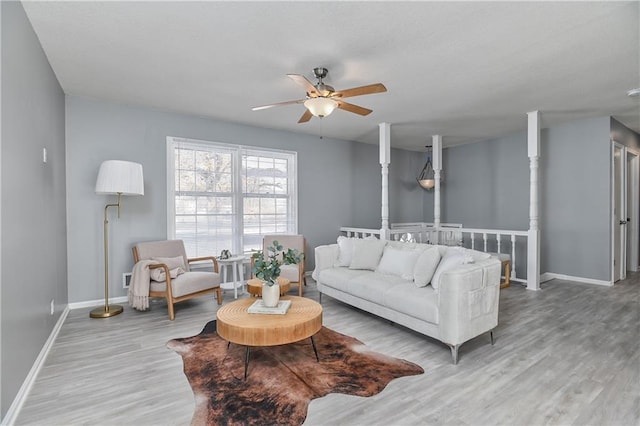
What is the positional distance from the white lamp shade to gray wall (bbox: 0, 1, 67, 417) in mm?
425

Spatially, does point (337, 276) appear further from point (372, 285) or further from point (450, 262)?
point (450, 262)

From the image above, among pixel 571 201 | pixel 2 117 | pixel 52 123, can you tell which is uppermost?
pixel 52 123

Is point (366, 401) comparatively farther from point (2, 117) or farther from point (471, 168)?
point (471, 168)

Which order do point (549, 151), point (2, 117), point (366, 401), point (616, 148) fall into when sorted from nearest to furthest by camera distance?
point (2, 117)
point (366, 401)
point (616, 148)
point (549, 151)

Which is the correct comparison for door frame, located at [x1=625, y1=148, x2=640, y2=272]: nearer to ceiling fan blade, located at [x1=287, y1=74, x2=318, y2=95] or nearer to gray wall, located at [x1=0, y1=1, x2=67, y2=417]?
ceiling fan blade, located at [x1=287, y1=74, x2=318, y2=95]

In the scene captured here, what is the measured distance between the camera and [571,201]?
5.43 metres

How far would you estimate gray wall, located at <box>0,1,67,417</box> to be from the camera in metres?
1.94

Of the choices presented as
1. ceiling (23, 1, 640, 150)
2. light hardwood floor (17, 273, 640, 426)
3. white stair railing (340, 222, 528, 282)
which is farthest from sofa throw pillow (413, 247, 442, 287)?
white stair railing (340, 222, 528, 282)

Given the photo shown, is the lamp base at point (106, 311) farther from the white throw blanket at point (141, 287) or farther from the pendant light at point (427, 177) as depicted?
the pendant light at point (427, 177)

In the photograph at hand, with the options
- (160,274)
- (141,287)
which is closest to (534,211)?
(160,274)

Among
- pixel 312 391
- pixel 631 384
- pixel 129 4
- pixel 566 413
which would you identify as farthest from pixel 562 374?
pixel 129 4

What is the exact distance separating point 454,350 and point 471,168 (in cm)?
546

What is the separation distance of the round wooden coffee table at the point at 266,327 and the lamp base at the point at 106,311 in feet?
6.43

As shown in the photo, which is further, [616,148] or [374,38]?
[616,148]
